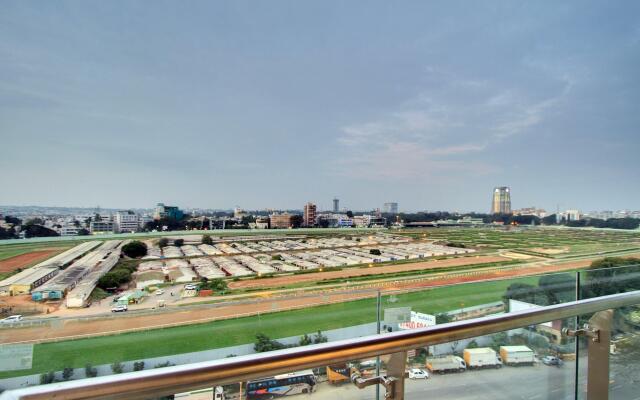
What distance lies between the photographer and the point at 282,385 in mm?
811

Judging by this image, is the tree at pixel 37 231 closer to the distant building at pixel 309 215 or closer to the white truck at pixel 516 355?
the distant building at pixel 309 215

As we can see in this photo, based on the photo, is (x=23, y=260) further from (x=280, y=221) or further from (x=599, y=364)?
(x=599, y=364)

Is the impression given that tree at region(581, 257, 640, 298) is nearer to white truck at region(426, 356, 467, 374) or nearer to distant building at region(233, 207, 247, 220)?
white truck at region(426, 356, 467, 374)

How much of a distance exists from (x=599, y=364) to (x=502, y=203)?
1214 cm

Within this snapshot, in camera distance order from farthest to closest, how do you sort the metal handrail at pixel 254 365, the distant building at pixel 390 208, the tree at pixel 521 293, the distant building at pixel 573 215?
1. the distant building at pixel 390 208
2. the distant building at pixel 573 215
3. the tree at pixel 521 293
4. the metal handrail at pixel 254 365

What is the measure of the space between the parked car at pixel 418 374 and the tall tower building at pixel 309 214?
838cm

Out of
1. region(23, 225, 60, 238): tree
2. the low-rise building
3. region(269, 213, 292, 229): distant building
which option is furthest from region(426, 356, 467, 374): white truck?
region(269, 213, 292, 229): distant building

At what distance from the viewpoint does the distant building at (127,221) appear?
6.46m

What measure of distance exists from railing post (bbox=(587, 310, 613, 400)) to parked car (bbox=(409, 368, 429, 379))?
80cm

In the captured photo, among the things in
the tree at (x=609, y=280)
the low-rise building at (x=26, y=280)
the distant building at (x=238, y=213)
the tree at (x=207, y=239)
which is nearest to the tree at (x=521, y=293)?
the tree at (x=609, y=280)

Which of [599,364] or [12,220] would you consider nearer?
[599,364]

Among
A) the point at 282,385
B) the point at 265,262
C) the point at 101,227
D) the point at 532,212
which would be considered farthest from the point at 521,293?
the point at 532,212

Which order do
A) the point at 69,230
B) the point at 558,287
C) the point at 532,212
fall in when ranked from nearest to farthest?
the point at 558,287 < the point at 69,230 < the point at 532,212

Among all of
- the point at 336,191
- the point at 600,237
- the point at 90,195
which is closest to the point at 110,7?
the point at 90,195
